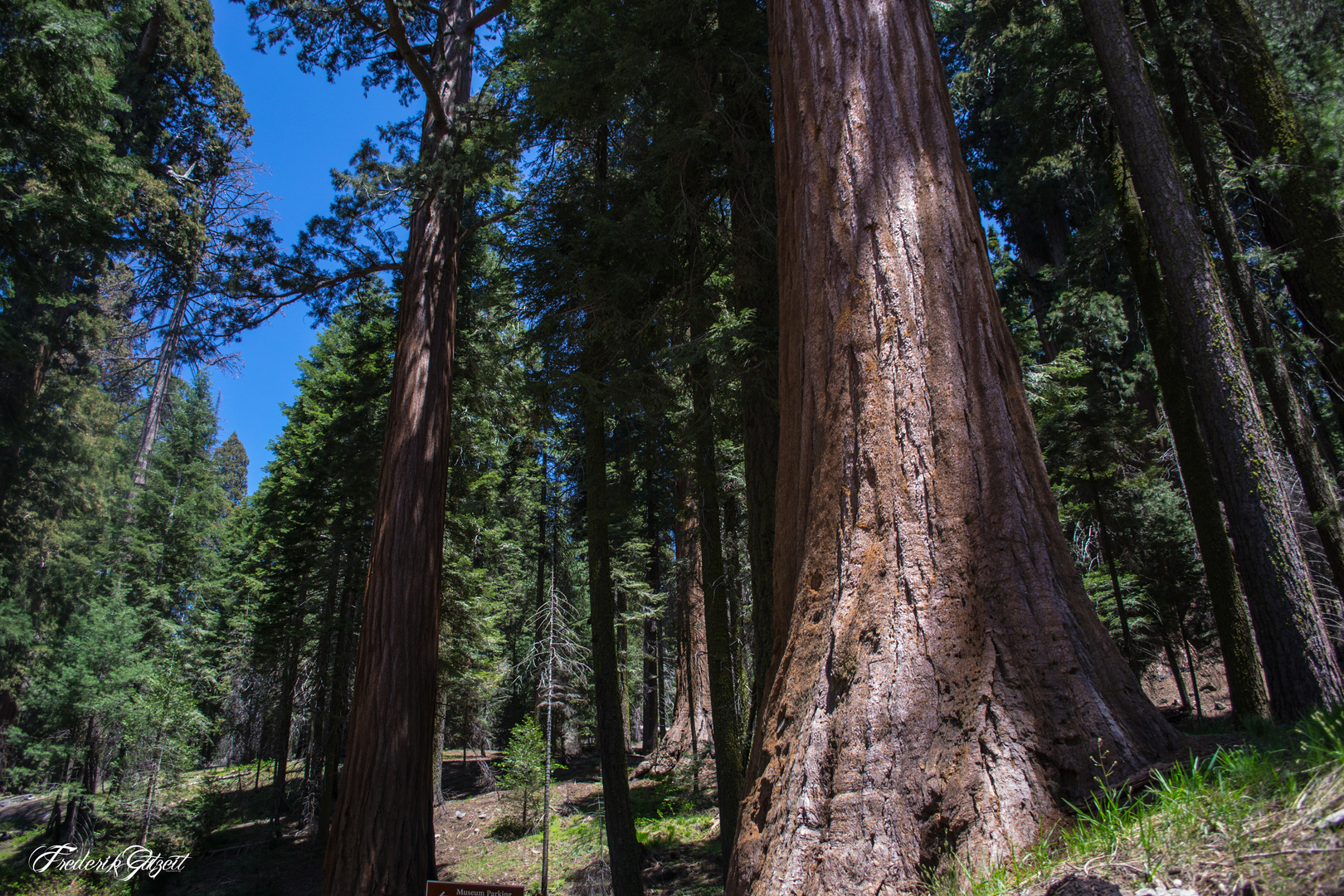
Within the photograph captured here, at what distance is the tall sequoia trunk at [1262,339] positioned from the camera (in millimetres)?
7047

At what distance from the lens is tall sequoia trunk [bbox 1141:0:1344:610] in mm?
7047

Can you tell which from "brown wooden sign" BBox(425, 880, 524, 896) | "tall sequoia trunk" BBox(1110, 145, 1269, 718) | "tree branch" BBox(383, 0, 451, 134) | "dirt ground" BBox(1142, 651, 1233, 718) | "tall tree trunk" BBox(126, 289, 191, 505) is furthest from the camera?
"tall tree trunk" BBox(126, 289, 191, 505)

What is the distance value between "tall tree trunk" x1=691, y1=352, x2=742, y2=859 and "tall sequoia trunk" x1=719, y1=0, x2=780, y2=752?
1132 mm

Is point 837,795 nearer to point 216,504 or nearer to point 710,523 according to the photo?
point 710,523

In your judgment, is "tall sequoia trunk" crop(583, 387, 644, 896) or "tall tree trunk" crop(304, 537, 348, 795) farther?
"tall tree trunk" crop(304, 537, 348, 795)

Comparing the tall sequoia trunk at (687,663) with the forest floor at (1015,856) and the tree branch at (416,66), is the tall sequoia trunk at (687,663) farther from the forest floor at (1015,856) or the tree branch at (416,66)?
the tree branch at (416,66)

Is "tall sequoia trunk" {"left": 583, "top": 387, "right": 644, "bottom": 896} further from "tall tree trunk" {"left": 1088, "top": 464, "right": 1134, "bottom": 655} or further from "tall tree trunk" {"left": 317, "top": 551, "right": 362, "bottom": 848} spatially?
"tall tree trunk" {"left": 1088, "top": 464, "right": 1134, "bottom": 655}

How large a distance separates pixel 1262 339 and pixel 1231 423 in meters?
2.74

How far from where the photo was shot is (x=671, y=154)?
6.96m

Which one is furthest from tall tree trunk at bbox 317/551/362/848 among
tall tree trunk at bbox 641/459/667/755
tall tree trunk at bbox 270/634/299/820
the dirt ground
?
the dirt ground

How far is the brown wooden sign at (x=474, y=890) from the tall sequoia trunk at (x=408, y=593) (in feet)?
7.85

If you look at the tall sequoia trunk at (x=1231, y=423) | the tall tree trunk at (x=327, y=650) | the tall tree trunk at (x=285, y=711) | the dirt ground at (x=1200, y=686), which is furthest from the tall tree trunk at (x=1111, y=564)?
the tall tree trunk at (x=285, y=711)

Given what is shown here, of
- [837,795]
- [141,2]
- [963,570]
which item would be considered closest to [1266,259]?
[963,570]

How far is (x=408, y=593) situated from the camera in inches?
286
